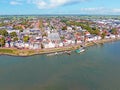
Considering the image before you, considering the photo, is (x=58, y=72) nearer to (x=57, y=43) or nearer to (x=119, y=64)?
(x=119, y=64)

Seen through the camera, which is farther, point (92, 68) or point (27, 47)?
point (27, 47)

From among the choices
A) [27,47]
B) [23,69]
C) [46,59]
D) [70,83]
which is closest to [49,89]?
[70,83]

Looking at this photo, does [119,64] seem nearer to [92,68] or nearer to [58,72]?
[92,68]

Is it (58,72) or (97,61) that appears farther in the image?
(97,61)

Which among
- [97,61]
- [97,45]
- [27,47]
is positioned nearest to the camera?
[97,61]

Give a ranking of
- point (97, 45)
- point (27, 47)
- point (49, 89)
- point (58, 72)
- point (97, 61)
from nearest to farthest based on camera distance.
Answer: point (49, 89) → point (58, 72) → point (97, 61) → point (27, 47) → point (97, 45)

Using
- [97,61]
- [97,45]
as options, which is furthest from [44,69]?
[97,45]
